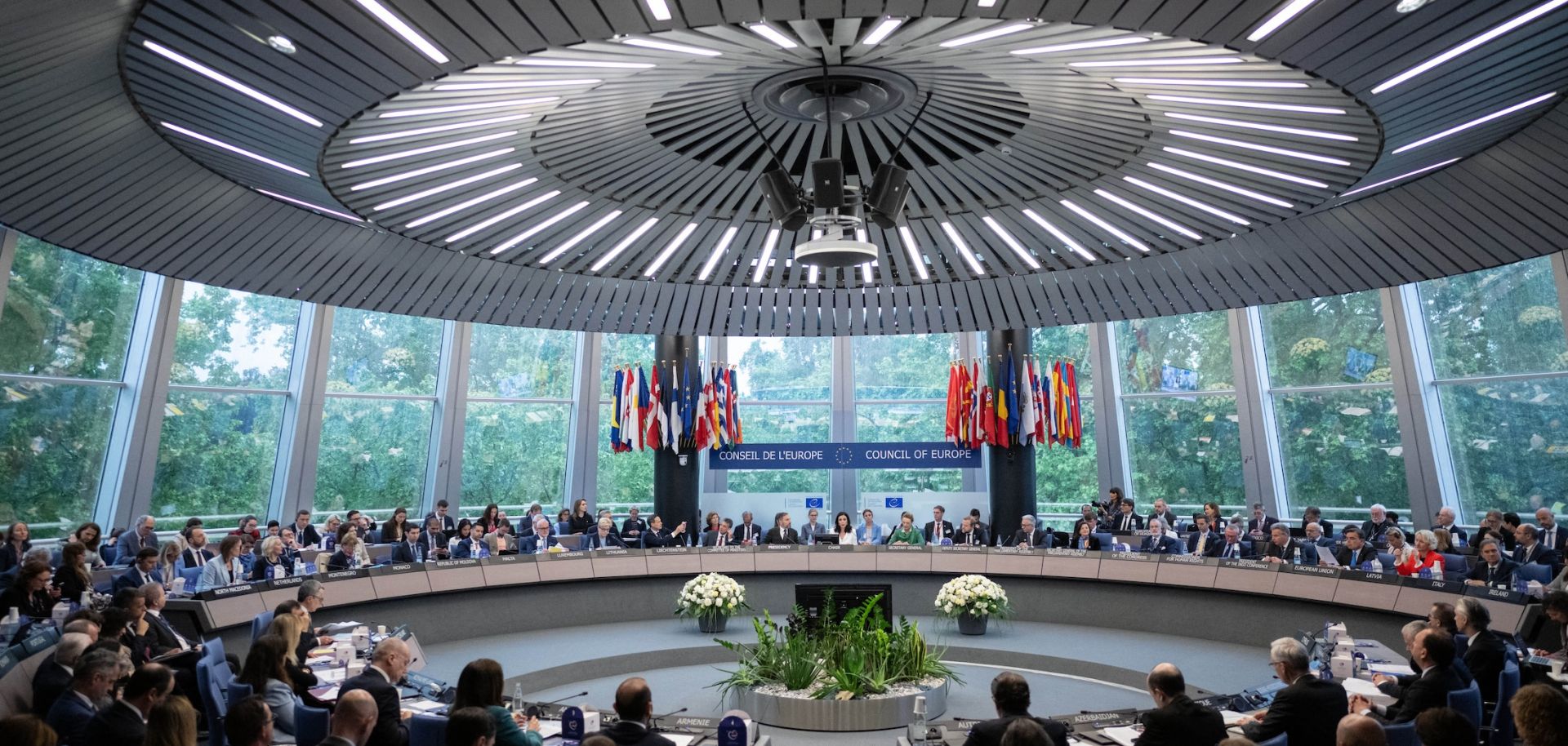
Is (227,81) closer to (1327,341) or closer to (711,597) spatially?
(711,597)

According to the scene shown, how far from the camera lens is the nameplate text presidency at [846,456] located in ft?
45.9

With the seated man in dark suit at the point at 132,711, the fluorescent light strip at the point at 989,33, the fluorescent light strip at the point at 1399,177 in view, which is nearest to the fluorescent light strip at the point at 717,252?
the fluorescent light strip at the point at 989,33

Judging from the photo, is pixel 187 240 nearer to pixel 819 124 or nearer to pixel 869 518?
pixel 819 124

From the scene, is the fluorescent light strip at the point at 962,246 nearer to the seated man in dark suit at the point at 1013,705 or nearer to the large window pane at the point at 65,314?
the seated man in dark suit at the point at 1013,705

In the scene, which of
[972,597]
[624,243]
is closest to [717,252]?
[624,243]

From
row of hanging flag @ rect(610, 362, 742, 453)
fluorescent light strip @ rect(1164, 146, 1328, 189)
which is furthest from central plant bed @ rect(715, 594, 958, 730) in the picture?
row of hanging flag @ rect(610, 362, 742, 453)

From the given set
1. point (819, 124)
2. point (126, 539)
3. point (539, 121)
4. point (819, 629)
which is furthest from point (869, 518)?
point (126, 539)

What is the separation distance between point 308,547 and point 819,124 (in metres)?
8.51

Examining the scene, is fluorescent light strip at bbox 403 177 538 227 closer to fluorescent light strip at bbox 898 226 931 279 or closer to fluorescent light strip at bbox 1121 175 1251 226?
fluorescent light strip at bbox 898 226 931 279

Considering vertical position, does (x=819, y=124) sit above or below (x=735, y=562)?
above

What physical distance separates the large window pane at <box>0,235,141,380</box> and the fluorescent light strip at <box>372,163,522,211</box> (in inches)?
239

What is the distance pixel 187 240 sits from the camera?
785 centimetres

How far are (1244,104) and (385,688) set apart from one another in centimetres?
598

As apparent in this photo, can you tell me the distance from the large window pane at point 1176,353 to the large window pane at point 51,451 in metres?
15.0
